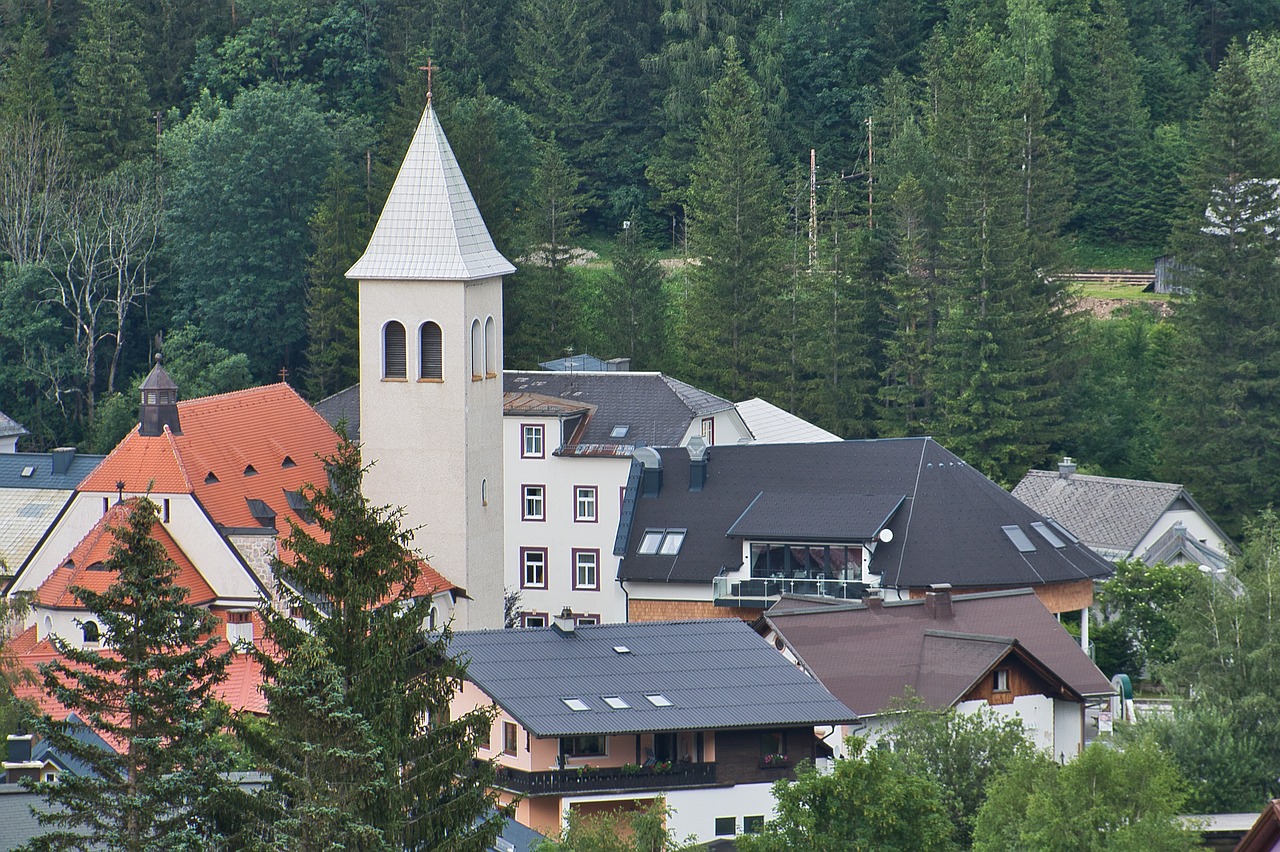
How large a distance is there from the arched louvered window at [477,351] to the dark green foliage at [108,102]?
34587 mm

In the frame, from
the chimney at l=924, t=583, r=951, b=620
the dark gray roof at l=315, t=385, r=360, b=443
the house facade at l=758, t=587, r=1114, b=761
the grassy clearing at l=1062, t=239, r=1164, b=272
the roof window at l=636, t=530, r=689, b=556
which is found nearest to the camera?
the house facade at l=758, t=587, r=1114, b=761

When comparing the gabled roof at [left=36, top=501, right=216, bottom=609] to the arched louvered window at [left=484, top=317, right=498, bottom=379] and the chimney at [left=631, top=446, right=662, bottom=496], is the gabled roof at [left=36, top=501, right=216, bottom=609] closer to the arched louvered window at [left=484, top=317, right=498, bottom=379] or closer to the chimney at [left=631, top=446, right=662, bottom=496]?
the arched louvered window at [left=484, top=317, right=498, bottom=379]

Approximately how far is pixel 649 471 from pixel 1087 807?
31.8 meters

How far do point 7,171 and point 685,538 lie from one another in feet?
116

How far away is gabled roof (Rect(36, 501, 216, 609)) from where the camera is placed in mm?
62031

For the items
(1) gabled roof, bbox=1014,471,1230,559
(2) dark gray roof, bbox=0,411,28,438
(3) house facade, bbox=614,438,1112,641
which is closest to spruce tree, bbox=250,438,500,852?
(3) house facade, bbox=614,438,1112,641

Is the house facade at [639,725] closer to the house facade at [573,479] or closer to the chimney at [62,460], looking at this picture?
the house facade at [573,479]

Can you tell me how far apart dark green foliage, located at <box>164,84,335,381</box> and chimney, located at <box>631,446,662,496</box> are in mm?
23033

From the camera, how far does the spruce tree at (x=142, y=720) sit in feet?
94.1

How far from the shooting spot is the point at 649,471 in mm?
67812

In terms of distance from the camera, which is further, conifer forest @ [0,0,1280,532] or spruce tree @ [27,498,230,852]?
conifer forest @ [0,0,1280,532]

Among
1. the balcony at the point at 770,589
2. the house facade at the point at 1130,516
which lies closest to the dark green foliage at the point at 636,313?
the house facade at the point at 1130,516

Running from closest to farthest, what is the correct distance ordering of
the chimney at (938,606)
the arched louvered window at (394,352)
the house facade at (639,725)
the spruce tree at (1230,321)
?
the house facade at (639,725) < the chimney at (938,606) < the arched louvered window at (394,352) < the spruce tree at (1230,321)

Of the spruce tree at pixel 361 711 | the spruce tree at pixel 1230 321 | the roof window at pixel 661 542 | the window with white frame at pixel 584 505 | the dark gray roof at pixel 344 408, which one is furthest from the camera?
the spruce tree at pixel 1230 321
